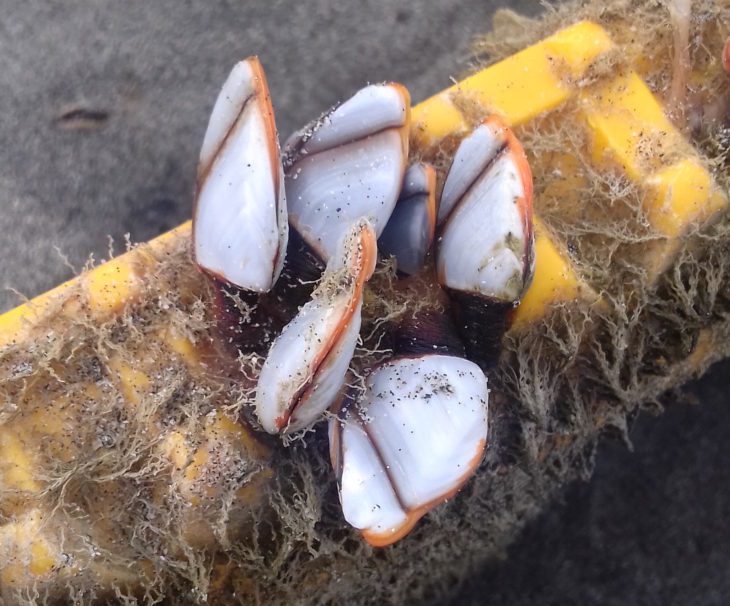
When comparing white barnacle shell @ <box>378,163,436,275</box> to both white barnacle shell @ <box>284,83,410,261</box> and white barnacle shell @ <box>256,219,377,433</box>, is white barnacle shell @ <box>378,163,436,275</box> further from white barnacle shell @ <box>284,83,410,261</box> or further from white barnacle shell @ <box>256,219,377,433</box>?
white barnacle shell @ <box>256,219,377,433</box>

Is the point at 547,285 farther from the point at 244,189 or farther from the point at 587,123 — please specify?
the point at 244,189

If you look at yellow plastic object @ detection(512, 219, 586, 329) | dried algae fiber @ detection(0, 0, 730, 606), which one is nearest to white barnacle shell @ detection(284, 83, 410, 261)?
dried algae fiber @ detection(0, 0, 730, 606)

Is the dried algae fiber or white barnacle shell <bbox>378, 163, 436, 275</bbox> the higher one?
white barnacle shell <bbox>378, 163, 436, 275</bbox>

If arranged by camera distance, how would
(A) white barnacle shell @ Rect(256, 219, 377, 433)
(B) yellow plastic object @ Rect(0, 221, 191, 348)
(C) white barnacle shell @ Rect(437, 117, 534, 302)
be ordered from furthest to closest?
(B) yellow plastic object @ Rect(0, 221, 191, 348) → (C) white barnacle shell @ Rect(437, 117, 534, 302) → (A) white barnacle shell @ Rect(256, 219, 377, 433)

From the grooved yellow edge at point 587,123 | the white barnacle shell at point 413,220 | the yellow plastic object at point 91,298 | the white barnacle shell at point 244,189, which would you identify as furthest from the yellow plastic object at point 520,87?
the yellow plastic object at point 91,298

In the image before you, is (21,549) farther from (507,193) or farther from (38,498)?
(507,193)

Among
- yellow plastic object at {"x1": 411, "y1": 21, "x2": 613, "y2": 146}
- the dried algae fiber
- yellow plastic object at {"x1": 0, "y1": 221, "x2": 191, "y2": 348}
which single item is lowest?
the dried algae fiber

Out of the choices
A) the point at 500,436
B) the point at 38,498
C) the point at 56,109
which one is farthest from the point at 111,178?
the point at 500,436

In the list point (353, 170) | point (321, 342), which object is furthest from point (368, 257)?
point (353, 170)
